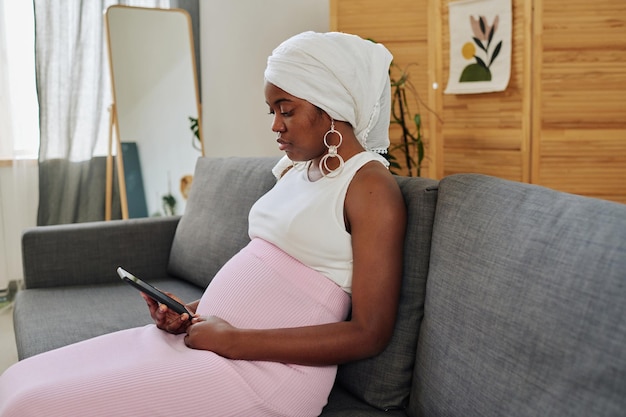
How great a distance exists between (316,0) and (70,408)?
3559 mm

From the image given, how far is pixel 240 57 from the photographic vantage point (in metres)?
4.40

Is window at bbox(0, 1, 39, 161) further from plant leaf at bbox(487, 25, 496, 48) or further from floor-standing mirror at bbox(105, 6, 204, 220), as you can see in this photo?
plant leaf at bbox(487, 25, 496, 48)

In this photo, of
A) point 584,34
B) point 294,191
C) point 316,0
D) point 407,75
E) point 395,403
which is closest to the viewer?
point 395,403

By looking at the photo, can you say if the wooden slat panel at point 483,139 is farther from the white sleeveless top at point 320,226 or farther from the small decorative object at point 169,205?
the white sleeveless top at point 320,226

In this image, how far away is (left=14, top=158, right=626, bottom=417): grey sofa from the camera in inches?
40.1

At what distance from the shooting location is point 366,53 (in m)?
1.59

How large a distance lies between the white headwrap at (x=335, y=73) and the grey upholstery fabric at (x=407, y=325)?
0.79 ft

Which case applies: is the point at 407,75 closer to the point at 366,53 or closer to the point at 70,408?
the point at 366,53

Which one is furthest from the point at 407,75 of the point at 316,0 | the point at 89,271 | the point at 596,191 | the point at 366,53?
the point at 366,53

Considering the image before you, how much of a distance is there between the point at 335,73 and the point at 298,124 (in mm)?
137

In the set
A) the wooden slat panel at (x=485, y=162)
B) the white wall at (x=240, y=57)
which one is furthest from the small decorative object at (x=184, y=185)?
the wooden slat panel at (x=485, y=162)

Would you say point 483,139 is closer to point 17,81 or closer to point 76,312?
point 76,312

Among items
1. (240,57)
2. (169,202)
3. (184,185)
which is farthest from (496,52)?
(169,202)

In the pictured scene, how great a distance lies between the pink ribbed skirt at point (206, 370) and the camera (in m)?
1.29
